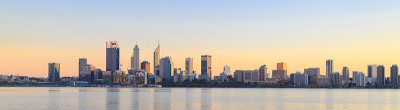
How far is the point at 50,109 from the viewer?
81.2m

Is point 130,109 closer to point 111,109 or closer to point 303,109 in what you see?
point 111,109

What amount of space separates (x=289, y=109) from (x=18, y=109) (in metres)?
48.4

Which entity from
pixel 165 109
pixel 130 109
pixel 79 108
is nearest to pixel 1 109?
pixel 79 108

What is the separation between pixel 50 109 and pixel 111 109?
35.3ft

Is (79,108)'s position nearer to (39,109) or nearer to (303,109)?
(39,109)

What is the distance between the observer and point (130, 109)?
268 ft

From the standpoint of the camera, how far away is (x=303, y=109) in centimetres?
8669

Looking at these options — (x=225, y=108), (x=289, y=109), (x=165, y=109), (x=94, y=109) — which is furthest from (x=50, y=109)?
(x=289, y=109)

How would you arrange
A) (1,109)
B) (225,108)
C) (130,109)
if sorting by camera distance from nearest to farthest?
(1,109) → (130,109) → (225,108)

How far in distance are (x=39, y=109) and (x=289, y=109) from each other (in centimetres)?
4524

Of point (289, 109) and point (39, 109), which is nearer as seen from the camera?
point (39, 109)

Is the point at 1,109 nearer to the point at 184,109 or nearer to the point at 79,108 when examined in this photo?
the point at 79,108

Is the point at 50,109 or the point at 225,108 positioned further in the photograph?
the point at 225,108

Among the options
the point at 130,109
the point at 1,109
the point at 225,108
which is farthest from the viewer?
the point at 225,108
